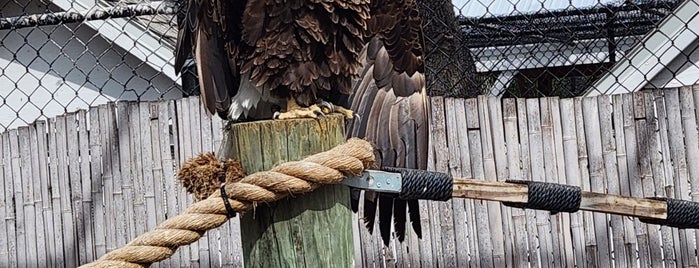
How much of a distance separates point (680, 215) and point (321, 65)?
32.3 inches

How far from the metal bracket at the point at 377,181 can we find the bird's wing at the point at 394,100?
3.40ft

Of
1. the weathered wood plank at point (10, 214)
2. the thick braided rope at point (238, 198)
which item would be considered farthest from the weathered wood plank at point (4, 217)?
the thick braided rope at point (238, 198)

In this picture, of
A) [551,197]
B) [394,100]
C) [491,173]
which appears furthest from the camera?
[491,173]

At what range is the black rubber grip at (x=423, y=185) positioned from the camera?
1626 mm

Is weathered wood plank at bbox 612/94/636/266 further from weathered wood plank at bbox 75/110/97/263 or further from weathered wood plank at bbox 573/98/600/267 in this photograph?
weathered wood plank at bbox 75/110/97/263

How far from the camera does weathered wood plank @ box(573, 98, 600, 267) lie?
3006 mm

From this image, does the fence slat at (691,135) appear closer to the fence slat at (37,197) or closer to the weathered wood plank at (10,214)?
the fence slat at (37,197)

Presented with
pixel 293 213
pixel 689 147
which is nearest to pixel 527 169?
pixel 689 147

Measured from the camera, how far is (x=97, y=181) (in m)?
3.25

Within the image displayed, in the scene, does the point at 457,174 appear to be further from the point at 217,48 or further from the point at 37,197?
the point at 37,197

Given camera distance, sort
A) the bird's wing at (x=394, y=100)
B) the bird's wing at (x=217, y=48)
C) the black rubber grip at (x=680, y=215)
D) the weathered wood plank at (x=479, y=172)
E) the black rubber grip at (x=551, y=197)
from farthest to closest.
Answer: the weathered wood plank at (x=479, y=172), the bird's wing at (x=394, y=100), the bird's wing at (x=217, y=48), the black rubber grip at (x=680, y=215), the black rubber grip at (x=551, y=197)

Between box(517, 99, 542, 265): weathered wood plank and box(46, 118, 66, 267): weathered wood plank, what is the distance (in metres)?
1.61

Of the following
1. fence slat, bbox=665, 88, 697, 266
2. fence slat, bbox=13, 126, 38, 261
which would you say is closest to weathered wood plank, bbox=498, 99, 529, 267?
fence slat, bbox=665, 88, 697, 266

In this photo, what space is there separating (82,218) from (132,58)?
1.23 meters
